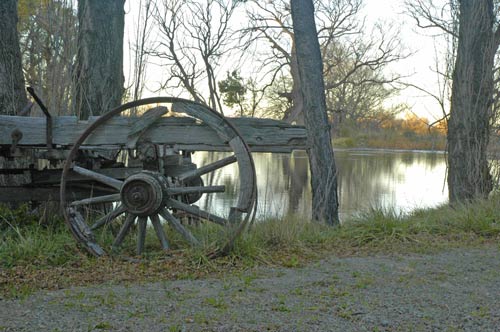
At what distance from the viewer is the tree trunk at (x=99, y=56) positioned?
8.08m

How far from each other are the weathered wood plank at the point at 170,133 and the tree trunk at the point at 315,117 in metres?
3.37

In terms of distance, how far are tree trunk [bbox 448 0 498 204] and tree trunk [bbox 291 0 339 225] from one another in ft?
6.99

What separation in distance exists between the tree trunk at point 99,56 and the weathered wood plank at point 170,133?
8.53ft

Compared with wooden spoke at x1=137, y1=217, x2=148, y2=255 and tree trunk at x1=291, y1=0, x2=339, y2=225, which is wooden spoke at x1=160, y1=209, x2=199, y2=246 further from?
tree trunk at x1=291, y1=0, x2=339, y2=225

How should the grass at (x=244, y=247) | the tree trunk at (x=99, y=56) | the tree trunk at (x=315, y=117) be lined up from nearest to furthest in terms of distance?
1. the grass at (x=244, y=247)
2. the tree trunk at (x=99, y=56)
3. the tree trunk at (x=315, y=117)

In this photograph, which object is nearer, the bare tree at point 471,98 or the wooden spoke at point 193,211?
the wooden spoke at point 193,211

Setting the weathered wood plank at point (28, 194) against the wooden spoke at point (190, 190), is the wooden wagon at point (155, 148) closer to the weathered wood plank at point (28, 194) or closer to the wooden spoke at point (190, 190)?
the wooden spoke at point (190, 190)

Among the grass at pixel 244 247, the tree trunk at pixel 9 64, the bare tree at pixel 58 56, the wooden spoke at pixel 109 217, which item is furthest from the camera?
the bare tree at pixel 58 56

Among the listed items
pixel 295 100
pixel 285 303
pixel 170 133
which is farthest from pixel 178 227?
pixel 295 100

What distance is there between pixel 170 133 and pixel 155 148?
0.20m

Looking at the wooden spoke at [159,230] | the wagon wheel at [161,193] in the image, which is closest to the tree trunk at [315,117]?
the wagon wheel at [161,193]

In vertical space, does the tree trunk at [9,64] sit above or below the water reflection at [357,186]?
above

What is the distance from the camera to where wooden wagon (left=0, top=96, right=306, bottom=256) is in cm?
498

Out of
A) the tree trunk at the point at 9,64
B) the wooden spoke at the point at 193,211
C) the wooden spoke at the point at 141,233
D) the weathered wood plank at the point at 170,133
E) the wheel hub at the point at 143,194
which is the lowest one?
the wooden spoke at the point at 141,233
